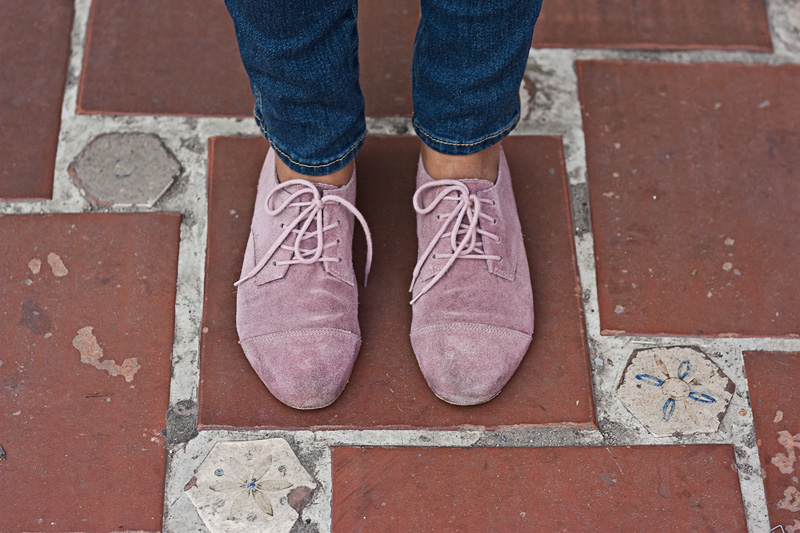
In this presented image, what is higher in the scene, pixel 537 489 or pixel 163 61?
pixel 163 61

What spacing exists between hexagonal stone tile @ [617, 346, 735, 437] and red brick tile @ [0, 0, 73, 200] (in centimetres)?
109

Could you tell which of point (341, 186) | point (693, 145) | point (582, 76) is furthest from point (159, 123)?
point (693, 145)

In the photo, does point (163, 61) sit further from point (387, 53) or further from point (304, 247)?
point (304, 247)

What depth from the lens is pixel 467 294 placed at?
3.46 ft

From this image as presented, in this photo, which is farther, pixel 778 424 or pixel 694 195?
pixel 694 195

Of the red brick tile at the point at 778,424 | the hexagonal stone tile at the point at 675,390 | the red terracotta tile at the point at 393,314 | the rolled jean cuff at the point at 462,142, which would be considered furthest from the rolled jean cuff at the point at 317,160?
the red brick tile at the point at 778,424

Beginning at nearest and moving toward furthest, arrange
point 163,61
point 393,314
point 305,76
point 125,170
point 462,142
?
point 305,76 → point 462,142 → point 393,314 → point 125,170 → point 163,61

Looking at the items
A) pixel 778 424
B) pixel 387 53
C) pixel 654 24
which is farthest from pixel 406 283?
pixel 654 24

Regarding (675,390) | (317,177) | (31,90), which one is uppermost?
(31,90)

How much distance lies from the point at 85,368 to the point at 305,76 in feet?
2.05

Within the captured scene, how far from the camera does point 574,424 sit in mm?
1060

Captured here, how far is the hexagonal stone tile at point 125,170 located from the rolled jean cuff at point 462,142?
20.3 inches

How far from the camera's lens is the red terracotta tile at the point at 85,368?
101cm

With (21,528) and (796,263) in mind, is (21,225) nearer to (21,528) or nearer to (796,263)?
(21,528)
